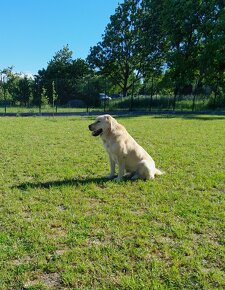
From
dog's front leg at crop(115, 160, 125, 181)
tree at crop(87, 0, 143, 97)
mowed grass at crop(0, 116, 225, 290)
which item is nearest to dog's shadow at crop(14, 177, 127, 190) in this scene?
mowed grass at crop(0, 116, 225, 290)

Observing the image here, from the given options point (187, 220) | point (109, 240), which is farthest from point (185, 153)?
point (109, 240)

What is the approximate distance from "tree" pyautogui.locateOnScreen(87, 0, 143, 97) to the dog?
4069cm

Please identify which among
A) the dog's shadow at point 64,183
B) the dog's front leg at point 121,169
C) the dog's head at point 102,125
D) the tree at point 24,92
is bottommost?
the dog's shadow at point 64,183

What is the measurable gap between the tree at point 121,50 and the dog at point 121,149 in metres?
40.7

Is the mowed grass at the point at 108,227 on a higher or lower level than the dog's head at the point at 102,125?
lower

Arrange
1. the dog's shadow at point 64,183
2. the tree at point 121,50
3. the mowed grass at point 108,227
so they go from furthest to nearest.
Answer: the tree at point 121,50 < the dog's shadow at point 64,183 < the mowed grass at point 108,227

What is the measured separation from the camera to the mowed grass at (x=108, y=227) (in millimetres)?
2727

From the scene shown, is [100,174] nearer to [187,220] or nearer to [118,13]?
[187,220]

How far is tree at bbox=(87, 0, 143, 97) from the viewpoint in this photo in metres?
44.8

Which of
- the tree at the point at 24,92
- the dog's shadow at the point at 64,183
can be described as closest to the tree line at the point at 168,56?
the tree at the point at 24,92

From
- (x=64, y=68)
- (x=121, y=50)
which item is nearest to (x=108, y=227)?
(x=121, y=50)

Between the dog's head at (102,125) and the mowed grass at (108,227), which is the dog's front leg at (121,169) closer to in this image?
the mowed grass at (108,227)

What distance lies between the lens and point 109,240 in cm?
342

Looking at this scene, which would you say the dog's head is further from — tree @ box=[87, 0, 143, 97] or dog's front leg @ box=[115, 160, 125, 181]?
tree @ box=[87, 0, 143, 97]
